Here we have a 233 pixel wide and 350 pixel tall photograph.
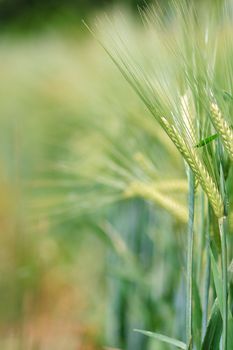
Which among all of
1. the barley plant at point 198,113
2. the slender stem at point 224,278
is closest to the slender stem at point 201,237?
the barley plant at point 198,113


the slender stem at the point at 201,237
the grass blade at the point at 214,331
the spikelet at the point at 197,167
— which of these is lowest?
the grass blade at the point at 214,331

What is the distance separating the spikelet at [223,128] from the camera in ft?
2.62

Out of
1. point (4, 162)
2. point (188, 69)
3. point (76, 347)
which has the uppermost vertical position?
point (4, 162)

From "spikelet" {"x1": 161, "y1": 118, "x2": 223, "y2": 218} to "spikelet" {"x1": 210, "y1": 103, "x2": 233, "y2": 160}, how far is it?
3 cm

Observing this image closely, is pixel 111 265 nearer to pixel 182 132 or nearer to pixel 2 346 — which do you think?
pixel 2 346

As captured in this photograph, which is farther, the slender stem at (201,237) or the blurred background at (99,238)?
the blurred background at (99,238)

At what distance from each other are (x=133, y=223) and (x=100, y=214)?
65mm

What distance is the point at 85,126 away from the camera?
2137 millimetres

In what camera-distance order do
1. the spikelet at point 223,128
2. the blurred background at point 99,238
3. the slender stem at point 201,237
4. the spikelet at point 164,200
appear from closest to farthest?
1. the spikelet at point 223,128
2. the slender stem at point 201,237
3. the spikelet at point 164,200
4. the blurred background at point 99,238

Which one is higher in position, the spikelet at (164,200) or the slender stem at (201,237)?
the spikelet at (164,200)

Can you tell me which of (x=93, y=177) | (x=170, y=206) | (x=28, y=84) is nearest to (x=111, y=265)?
(x=93, y=177)

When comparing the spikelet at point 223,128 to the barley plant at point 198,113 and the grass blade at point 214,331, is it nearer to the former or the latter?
the barley plant at point 198,113

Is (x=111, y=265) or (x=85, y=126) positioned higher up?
(x=85, y=126)

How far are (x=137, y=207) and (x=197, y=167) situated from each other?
93cm
